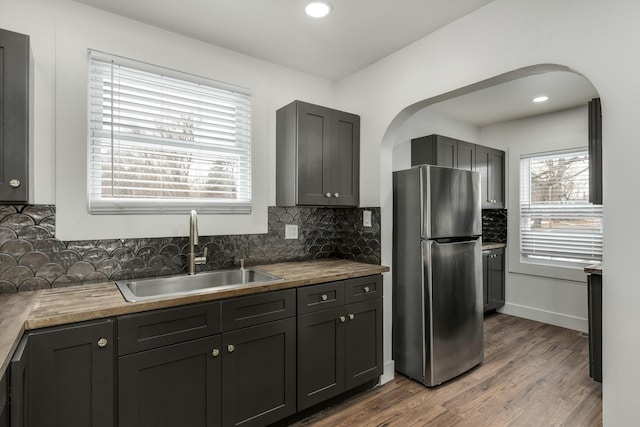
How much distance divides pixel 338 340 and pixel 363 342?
0.25 metres

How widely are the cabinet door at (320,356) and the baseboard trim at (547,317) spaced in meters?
3.02

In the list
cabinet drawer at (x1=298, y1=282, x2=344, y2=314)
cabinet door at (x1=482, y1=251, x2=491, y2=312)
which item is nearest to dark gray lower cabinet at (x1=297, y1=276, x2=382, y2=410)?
cabinet drawer at (x1=298, y1=282, x2=344, y2=314)

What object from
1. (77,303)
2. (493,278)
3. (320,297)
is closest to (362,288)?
(320,297)

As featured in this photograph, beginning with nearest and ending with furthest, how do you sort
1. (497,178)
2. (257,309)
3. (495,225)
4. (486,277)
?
(257,309) < (486,277) < (497,178) < (495,225)

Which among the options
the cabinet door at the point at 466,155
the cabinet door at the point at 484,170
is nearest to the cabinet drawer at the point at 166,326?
the cabinet door at the point at 466,155

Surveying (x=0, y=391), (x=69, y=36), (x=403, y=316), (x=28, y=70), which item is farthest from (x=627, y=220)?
(x=69, y=36)

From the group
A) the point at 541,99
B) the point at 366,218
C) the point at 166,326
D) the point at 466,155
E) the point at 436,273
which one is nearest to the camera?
the point at 166,326

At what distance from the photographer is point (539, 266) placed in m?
4.21

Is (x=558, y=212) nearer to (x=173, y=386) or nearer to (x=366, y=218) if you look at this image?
(x=366, y=218)

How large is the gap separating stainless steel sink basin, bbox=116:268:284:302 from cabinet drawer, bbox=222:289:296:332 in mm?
96

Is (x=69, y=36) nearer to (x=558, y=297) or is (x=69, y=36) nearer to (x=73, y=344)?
(x=73, y=344)

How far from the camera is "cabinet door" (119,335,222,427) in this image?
1576 millimetres

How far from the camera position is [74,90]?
1990 mm

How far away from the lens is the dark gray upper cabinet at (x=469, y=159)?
3.65m
